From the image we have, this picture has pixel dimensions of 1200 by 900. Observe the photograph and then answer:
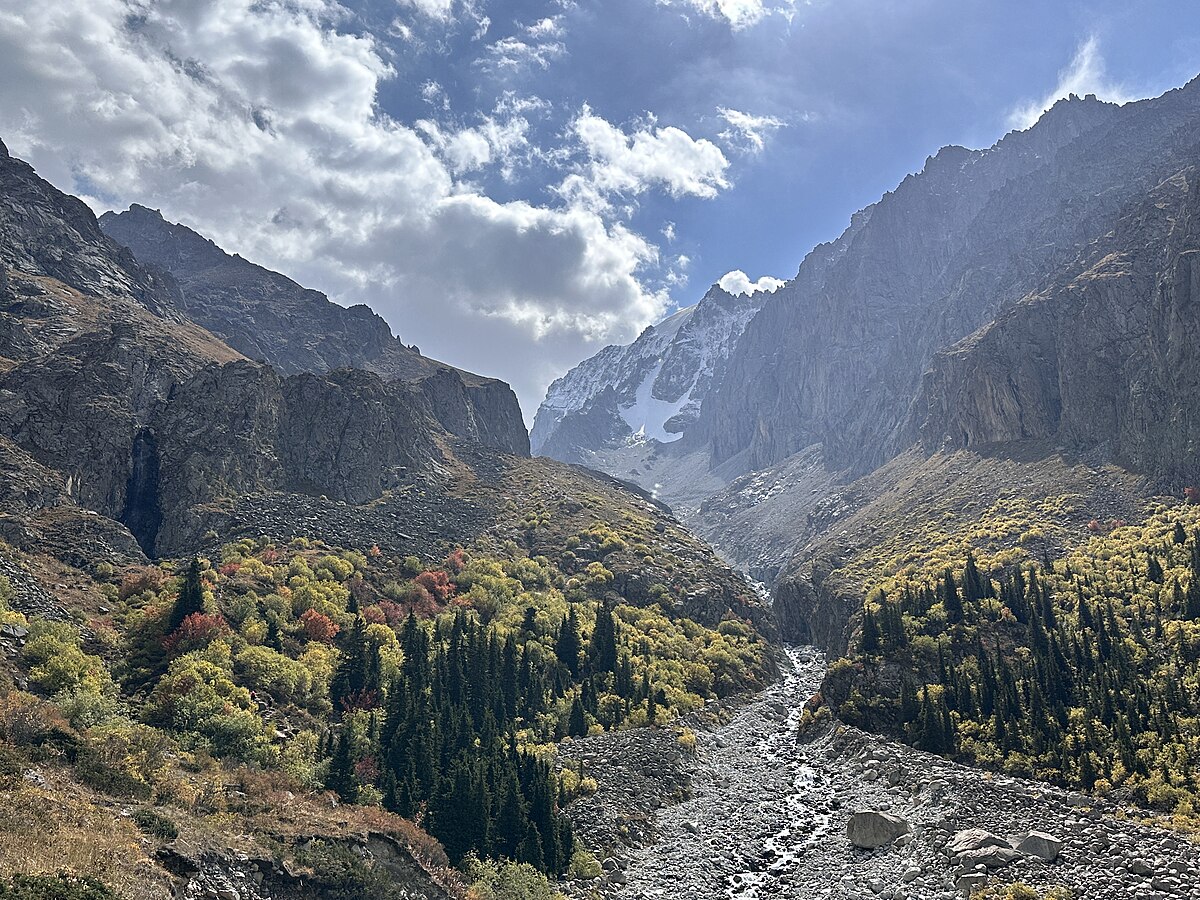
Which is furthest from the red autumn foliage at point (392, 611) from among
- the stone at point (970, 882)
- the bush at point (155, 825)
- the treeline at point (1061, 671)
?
the stone at point (970, 882)

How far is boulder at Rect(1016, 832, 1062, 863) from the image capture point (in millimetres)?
39375

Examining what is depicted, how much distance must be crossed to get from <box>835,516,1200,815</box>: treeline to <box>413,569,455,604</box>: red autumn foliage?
45973 mm

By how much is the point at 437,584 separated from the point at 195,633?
3718 centimetres

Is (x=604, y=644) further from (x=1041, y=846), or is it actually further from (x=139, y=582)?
(x=1041, y=846)

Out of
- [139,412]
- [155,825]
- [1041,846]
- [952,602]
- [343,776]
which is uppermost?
[139,412]

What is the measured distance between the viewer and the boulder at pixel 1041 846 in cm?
3938

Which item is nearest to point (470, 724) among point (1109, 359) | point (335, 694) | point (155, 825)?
point (335, 694)

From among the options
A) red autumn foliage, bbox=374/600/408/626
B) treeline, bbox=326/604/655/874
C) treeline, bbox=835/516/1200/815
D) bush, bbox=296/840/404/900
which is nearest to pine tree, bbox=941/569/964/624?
treeline, bbox=835/516/1200/815

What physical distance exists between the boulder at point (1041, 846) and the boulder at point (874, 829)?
8169 mm

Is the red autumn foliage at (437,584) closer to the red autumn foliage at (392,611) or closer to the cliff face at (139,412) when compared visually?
the red autumn foliage at (392,611)

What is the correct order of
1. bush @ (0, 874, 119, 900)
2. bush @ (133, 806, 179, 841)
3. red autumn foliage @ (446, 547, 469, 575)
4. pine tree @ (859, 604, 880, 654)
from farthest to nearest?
red autumn foliage @ (446, 547, 469, 575) < pine tree @ (859, 604, 880, 654) < bush @ (133, 806, 179, 841) < bush @ (0, 874, 119, 900)

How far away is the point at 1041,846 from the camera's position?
3991 cm

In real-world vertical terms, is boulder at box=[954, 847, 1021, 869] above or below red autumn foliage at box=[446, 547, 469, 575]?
below

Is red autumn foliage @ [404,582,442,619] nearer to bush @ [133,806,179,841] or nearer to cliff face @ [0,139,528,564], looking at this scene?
cliff face @ [0,139,528,564]
